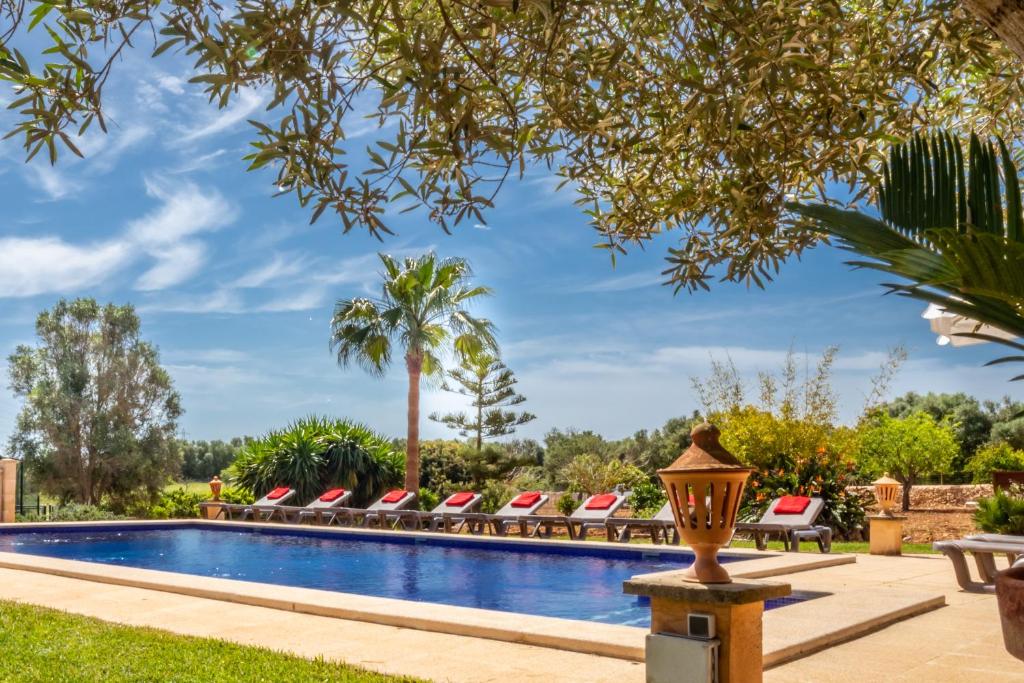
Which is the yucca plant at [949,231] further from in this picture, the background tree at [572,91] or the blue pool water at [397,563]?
the blue pool water at [397,563]

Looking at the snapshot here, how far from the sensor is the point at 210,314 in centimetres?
2638

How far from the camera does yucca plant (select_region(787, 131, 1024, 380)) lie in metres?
1.91

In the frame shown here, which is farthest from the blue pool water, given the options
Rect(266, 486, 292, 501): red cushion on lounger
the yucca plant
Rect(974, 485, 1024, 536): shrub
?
the yucca plant

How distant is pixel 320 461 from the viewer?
18.8 m

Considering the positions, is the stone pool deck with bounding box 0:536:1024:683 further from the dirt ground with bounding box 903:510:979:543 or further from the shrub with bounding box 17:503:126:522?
the shrub with bounding box 17:503:126:522

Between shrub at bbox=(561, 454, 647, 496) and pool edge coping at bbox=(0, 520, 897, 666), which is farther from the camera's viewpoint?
shrub at bbox=(561, 454, 647, 496)

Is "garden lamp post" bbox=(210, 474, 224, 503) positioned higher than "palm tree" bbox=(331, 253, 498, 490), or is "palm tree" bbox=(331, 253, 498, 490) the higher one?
"palm tree" bbox=(331, 253, 498, 490)

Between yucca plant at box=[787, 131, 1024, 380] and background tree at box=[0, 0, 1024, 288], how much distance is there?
452mm

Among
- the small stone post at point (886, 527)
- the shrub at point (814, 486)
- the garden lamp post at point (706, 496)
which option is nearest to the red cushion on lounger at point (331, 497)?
the shrub at point (814, 486)

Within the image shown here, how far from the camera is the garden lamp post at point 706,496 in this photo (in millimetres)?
3785

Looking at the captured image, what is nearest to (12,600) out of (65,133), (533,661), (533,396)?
(533,661)

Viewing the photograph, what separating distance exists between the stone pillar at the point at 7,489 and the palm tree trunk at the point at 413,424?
23.2ft

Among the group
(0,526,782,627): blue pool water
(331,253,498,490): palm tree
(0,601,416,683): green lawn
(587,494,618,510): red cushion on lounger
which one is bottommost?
(0,526,782,627): blue pool water

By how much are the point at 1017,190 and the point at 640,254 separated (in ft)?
9.85
